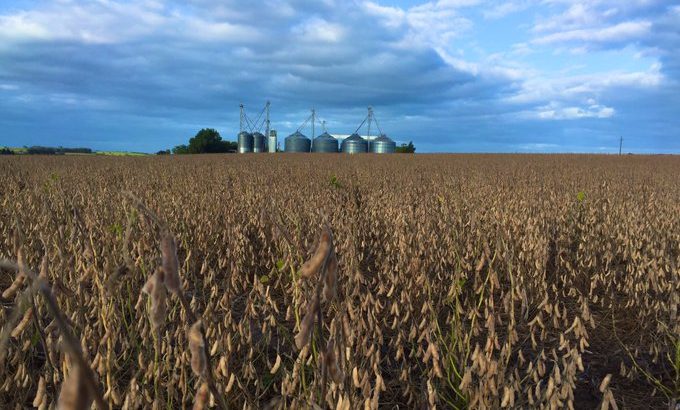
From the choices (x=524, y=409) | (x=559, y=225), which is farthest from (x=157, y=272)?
(x=559, y=225)

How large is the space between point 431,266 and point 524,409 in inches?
50.7

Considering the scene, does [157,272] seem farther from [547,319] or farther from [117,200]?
[117,200]

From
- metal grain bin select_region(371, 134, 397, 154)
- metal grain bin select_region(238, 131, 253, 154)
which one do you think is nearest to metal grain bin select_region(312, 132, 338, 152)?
metal grain bin select_region(371, 134, 397, 154)

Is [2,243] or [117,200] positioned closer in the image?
[2,243]

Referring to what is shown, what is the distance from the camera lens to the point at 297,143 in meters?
58.4

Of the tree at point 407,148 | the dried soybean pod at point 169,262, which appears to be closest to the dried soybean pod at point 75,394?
the dried soybean pod at point 169,262

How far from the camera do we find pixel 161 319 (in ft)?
2.14

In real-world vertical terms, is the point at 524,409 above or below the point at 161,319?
below

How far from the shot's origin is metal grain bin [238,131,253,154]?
58000 mm

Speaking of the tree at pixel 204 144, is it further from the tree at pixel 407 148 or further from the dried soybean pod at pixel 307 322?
the dried soybean pod at pixel 307 322

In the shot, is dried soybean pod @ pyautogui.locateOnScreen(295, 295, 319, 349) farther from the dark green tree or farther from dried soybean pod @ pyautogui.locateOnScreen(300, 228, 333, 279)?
the dark green tree

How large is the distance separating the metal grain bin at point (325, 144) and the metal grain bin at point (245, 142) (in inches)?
286

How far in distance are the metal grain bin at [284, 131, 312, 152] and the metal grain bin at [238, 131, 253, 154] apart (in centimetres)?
415

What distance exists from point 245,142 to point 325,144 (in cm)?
913
